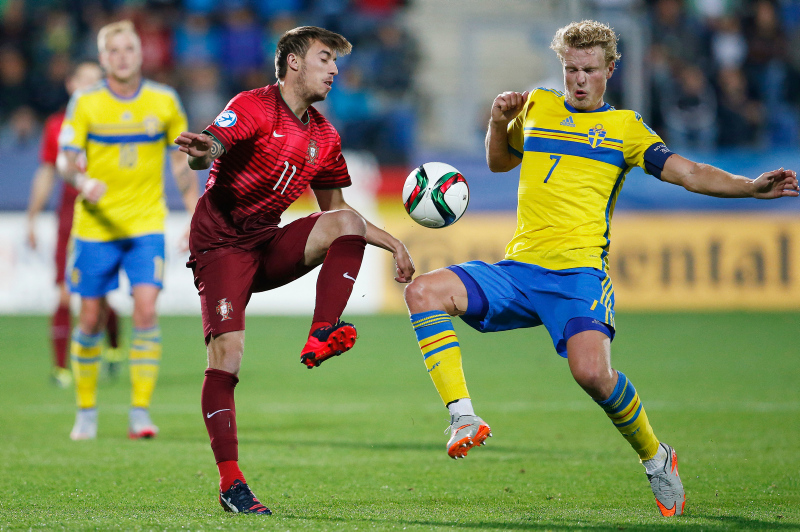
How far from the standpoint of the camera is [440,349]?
454 cm

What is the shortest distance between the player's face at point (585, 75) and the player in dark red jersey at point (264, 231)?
1031 mm

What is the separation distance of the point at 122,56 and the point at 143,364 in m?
2.06

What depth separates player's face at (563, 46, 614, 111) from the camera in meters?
4.70

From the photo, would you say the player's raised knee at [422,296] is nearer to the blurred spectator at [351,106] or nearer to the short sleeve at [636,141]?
the short sleeve at [636,141]

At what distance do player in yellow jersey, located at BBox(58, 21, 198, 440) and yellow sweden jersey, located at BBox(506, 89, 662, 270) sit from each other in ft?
9.35

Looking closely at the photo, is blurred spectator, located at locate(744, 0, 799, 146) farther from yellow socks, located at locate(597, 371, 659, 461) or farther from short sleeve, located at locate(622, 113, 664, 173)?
yellow socks, located at locate(597, 371, 659, 461)

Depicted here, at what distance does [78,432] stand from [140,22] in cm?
1126

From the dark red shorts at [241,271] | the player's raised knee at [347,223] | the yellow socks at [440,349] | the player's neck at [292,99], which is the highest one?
the player's neck at [292,99]

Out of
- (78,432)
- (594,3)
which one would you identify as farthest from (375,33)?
(78,432)

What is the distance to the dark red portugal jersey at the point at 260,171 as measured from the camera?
4.59m

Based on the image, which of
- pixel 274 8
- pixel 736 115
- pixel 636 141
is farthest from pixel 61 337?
pixel 736 115

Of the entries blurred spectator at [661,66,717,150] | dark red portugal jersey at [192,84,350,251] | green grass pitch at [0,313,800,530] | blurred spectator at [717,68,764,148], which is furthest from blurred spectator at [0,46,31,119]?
dark red portugal jersey at [192,84,350,251]

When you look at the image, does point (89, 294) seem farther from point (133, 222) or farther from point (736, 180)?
point (736, 180)

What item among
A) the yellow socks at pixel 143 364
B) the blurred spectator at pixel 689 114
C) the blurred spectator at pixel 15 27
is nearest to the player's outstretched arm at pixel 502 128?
the yellow socks at pixel 143 364
